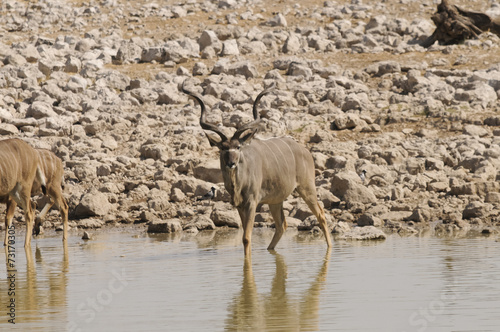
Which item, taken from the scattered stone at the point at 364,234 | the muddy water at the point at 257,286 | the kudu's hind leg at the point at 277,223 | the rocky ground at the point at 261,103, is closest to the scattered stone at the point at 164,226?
the rocky ground at the point at 261,103

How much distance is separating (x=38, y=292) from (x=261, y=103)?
41.4ft

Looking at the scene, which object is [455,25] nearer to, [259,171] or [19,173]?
[259,171]

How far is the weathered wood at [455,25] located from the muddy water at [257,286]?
1640cm

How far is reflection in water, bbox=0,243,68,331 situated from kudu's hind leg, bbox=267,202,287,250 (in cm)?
260

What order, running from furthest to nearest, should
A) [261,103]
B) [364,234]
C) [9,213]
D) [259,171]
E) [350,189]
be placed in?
[261,103]
[350,189]
[9,213]
[364,234]
[259,171]

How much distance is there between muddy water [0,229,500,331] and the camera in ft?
23.7

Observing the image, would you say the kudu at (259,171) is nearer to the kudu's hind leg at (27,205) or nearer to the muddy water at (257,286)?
the muddy water at (257,286)

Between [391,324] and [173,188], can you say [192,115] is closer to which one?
[173,188]

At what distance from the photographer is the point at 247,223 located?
11141 millimetres

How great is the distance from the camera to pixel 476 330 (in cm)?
658

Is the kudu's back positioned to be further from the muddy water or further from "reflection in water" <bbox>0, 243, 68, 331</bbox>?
"reflection in water" <bbox>0, 243, 68, 331</bbox>

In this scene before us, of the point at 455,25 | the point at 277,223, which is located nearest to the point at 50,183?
the point at 277,223

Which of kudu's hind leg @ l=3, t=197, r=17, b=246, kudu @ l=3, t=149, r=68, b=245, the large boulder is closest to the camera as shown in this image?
kudu's hind leg @ l=3, t=197, r=17, b=246

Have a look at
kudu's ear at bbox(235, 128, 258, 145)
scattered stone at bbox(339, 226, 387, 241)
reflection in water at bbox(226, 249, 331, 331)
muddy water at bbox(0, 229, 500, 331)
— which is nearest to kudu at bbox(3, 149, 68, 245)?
muddy water at bbox(0, 229, 500, 331)
